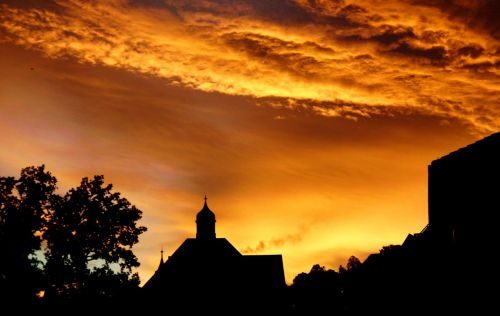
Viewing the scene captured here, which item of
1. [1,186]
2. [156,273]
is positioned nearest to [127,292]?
[1,186]

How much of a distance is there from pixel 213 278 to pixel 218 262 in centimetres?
286

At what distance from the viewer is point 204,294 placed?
6059cm

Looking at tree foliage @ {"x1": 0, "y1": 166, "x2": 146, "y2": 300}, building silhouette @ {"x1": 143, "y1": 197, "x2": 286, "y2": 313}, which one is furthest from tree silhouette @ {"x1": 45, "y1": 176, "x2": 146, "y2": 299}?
building silhouette @ {"x1": 143, "y1": 197, "x2": 286, "y2": 313}

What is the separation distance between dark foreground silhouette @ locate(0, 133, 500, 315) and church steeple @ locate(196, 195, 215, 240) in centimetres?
13

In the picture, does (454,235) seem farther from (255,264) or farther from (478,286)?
(255,264)

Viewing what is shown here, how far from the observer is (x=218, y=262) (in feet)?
213

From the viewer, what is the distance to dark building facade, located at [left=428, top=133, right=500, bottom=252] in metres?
15.6

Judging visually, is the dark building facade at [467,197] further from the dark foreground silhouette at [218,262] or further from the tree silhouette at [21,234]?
the tree silhouette at [21,234]

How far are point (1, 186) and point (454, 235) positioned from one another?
3139cm

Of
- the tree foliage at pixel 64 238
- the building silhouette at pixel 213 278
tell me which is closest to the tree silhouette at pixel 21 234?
the tree foliage at pixel 64 238

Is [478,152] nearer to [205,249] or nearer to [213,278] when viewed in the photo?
[213,278]

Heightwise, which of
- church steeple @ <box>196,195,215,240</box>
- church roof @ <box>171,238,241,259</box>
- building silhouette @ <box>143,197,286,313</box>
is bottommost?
building silhouette @ <box>143,197,286,313</box>

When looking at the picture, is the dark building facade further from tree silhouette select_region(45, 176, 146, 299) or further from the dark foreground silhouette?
tree silhouette select_region(45, 176, 146, 299)

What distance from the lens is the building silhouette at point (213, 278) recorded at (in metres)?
60.7
